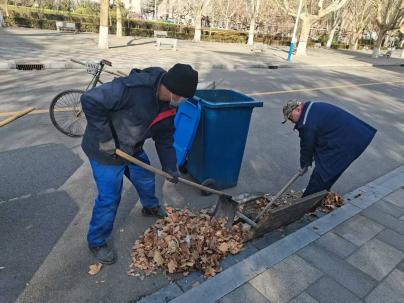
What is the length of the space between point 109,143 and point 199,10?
97.4 feet

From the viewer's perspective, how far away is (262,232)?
3418mm

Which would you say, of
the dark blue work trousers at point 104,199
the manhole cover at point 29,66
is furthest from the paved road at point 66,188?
the manhole cover at point 29,66

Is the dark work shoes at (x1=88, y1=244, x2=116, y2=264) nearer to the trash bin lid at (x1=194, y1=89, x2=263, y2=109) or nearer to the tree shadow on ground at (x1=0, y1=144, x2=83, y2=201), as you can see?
the tree shadow on ground at (x1=0, y1=144, x2=83, y2=201)

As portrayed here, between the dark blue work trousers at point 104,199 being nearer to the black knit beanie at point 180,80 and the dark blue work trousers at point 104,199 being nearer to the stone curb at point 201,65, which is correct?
the black knit beanie at point 180,80

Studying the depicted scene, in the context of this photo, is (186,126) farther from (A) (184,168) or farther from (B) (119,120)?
(B) (119,120)

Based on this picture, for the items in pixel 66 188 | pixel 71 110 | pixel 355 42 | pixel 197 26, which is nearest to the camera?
pixel 66 188

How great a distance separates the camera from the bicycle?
546cm

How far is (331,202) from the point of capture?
4.22m

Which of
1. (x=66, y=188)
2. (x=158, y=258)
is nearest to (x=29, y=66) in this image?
(x=66, y=188)

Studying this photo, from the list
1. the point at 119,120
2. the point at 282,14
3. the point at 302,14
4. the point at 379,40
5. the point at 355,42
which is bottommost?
the point at 355,42

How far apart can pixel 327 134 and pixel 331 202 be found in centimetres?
108

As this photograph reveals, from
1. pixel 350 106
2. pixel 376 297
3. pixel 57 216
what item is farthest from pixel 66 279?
pixel 350 106

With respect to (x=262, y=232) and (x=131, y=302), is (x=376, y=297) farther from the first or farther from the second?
(x=131, y=302)

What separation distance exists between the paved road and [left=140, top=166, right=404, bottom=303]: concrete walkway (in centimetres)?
55
